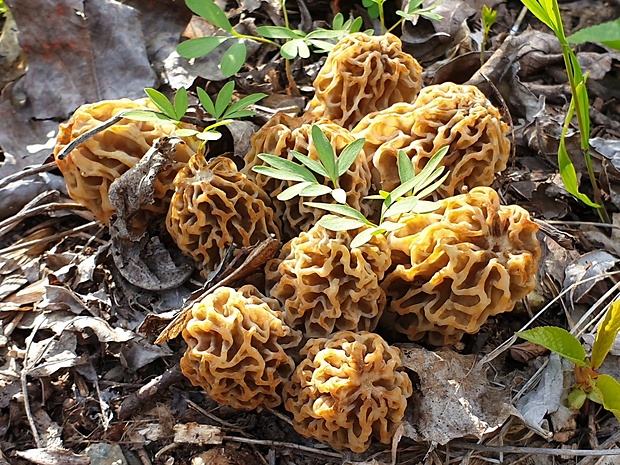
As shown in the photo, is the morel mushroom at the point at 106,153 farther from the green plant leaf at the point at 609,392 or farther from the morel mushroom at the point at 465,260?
the green plant leaf at the point at 609,392

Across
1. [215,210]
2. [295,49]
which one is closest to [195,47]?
[295,49]

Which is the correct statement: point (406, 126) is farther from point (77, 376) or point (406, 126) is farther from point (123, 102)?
point (77, 376)

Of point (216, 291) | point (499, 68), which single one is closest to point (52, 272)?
point (216, 291)

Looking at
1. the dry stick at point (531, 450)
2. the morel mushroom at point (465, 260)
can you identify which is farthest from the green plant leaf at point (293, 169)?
the dry stick at point (531, 450)

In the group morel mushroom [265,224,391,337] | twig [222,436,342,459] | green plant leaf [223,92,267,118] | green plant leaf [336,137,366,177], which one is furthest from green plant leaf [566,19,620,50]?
twig [222,436,342,459]

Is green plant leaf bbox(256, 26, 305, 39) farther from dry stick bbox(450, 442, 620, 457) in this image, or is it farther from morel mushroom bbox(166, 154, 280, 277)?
dry stick bbox(450, 442, 620, 457)
